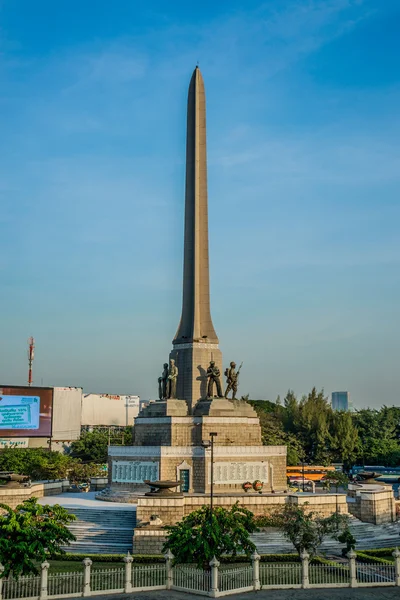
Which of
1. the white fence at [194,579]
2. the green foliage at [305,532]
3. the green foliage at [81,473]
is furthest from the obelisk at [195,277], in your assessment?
the white fence at [194,579]

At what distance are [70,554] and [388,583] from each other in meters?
11.7

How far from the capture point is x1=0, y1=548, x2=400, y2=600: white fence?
19438mm

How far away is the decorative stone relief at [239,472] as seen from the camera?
33312 mm

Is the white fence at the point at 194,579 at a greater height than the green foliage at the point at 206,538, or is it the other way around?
the green foliage at the point at 206,538

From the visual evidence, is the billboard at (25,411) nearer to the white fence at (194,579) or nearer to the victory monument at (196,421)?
the victory monument at (196,421)

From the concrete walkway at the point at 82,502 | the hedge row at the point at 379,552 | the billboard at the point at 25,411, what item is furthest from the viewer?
the billboard at the point at 25,411

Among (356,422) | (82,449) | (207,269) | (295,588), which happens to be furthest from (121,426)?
(295,588)

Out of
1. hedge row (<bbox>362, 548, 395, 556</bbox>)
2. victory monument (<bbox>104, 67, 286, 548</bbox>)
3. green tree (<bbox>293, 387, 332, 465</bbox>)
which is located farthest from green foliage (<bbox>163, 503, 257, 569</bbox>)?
green tree (<bbox>293, 387, 332, 465</bbox>)

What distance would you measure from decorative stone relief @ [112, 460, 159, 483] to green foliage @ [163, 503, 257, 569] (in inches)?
474

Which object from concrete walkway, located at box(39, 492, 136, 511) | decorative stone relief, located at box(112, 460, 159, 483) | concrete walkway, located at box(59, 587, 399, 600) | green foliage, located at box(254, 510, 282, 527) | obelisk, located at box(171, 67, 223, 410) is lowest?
concrete walkway, located at box(59, 587, 399, 600)

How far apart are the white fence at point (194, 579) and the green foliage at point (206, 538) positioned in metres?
0.39

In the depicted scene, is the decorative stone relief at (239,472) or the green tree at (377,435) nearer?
the decorative stone relief at (239,472)

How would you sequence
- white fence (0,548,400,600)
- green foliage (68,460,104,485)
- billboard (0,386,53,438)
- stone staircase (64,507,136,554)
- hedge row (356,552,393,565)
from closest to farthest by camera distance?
white fence (0,548,400,600), hedge row (356,552,393,565), stone staircase (64,507,136,554), green foliage (68,460,104,485), billboard (0,386,53,438)

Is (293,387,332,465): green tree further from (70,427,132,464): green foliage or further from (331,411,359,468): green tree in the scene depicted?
(70,427,132,464): green foliage
